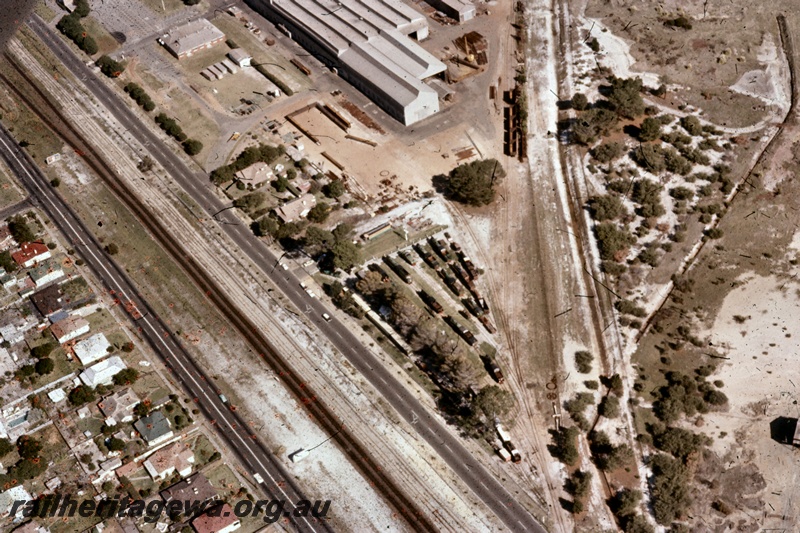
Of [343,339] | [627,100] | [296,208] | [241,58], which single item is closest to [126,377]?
[343,339]

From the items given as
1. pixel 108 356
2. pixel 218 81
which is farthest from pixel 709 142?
pixel 108 356

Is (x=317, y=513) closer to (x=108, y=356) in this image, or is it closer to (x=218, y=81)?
(x=108, y=356)

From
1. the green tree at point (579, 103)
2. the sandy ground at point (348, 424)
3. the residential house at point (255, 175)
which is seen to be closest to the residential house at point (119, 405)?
the sandy ground at point (348, 424)

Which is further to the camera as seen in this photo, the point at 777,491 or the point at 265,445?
the point at 265,445

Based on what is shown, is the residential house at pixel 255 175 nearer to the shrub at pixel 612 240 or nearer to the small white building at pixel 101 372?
the small white building at pixel 101 372

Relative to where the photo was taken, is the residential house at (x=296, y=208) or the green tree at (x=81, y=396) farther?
the residential house at (x=296, y=208)
